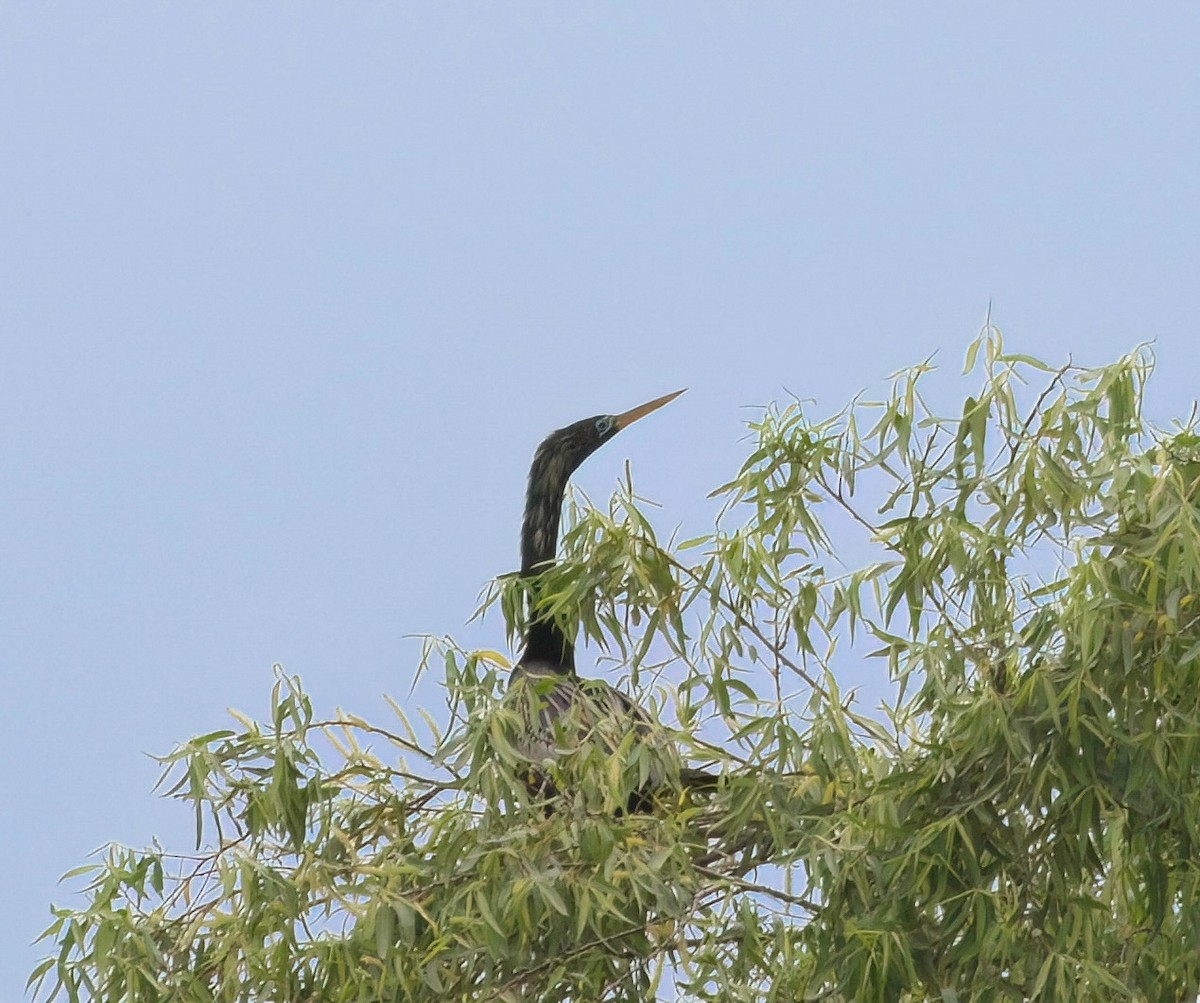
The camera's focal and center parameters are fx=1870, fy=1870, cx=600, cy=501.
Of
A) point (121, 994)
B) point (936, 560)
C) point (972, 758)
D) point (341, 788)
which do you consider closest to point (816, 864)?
point (972, 758)

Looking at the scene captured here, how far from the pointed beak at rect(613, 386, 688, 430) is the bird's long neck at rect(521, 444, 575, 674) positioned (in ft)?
0.80

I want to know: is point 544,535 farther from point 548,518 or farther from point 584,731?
point 584,731

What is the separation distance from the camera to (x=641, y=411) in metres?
5.78

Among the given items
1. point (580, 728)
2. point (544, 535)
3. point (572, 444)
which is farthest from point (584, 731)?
point (572, 444)

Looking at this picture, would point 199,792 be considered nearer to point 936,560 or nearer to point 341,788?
point 341,788

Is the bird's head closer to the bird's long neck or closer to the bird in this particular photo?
the bird's long neck

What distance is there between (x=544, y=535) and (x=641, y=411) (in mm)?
612

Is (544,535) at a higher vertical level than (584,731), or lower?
higher

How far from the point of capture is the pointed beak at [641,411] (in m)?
5.69

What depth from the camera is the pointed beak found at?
224 inches

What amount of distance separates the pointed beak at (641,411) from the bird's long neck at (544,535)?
24 centimetres

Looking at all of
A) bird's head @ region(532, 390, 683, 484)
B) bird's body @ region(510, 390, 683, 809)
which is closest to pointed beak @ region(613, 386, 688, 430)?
bird's head @ region(532, 390, 683, 484)

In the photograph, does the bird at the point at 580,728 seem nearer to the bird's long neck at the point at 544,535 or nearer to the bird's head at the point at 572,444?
the bird's long neck at the point at 544,535

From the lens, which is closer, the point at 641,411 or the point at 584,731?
the point at 584,731
